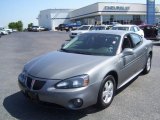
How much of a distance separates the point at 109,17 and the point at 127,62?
56953 mm

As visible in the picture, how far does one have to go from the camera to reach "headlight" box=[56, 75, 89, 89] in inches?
171

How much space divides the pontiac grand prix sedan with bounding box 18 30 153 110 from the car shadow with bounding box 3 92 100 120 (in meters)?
0.28

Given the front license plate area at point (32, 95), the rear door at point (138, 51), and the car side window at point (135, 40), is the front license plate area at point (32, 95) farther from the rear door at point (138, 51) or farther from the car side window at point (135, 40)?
the car side window at point (135, 40)

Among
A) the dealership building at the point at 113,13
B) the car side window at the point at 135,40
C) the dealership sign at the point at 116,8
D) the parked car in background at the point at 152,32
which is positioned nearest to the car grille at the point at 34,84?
the car side window at the point at 135,40

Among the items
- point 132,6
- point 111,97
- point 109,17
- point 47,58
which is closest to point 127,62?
point 111,97

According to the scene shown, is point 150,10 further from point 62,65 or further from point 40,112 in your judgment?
point 40,112

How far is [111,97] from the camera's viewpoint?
5180 millimetres

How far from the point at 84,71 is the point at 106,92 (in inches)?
29.8

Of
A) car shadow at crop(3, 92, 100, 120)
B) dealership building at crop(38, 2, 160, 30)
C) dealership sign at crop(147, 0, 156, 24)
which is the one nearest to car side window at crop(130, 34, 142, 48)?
car shadow at crop(3, 92, 100, 120)

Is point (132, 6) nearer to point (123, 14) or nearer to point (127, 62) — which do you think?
point (123, 14)

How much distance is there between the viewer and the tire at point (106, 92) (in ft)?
15.5

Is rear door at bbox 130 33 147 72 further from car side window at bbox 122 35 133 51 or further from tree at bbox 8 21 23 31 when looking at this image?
tree at bbox 8 21 23 31

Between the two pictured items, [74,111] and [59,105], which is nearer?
[59,105]

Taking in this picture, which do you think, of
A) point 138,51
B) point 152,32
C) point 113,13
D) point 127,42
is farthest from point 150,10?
point 127,42
